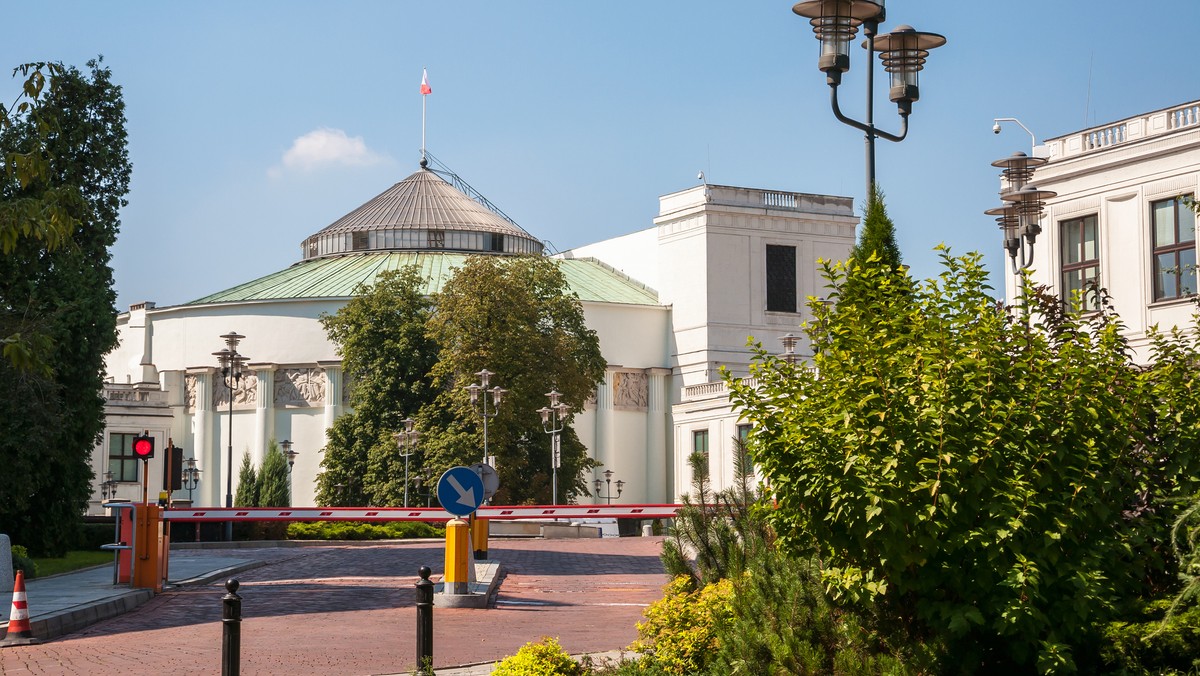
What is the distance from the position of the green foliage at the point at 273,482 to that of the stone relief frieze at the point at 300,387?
866 centimetres

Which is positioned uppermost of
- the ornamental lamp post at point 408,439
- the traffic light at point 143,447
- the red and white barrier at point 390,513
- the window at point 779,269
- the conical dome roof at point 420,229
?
the conical dome roof at point 420,229

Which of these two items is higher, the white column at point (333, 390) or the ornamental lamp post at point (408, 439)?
the white column at point (333, 390)

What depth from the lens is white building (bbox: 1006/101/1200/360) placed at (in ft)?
142

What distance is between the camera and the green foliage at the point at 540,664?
35.1 ft

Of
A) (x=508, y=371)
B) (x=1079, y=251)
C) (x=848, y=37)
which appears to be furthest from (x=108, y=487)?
(x=848, y=37)

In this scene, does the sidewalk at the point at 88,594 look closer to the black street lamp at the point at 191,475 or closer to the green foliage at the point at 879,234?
the green foliage at the point at 879,234

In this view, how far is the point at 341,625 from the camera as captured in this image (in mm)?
18484

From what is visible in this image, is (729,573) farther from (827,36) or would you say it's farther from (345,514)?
(345,514)

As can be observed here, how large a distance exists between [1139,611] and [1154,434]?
4.07ft

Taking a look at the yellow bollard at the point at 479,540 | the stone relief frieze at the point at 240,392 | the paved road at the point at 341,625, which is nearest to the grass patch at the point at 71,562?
the paved road at the point at 341,625

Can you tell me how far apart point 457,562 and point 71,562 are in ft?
53.3

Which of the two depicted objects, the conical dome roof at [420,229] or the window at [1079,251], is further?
the conical dome roof at [420,229]

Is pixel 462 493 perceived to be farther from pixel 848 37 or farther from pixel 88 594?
pixel 848 37

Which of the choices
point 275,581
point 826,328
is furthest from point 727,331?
point 826,328
